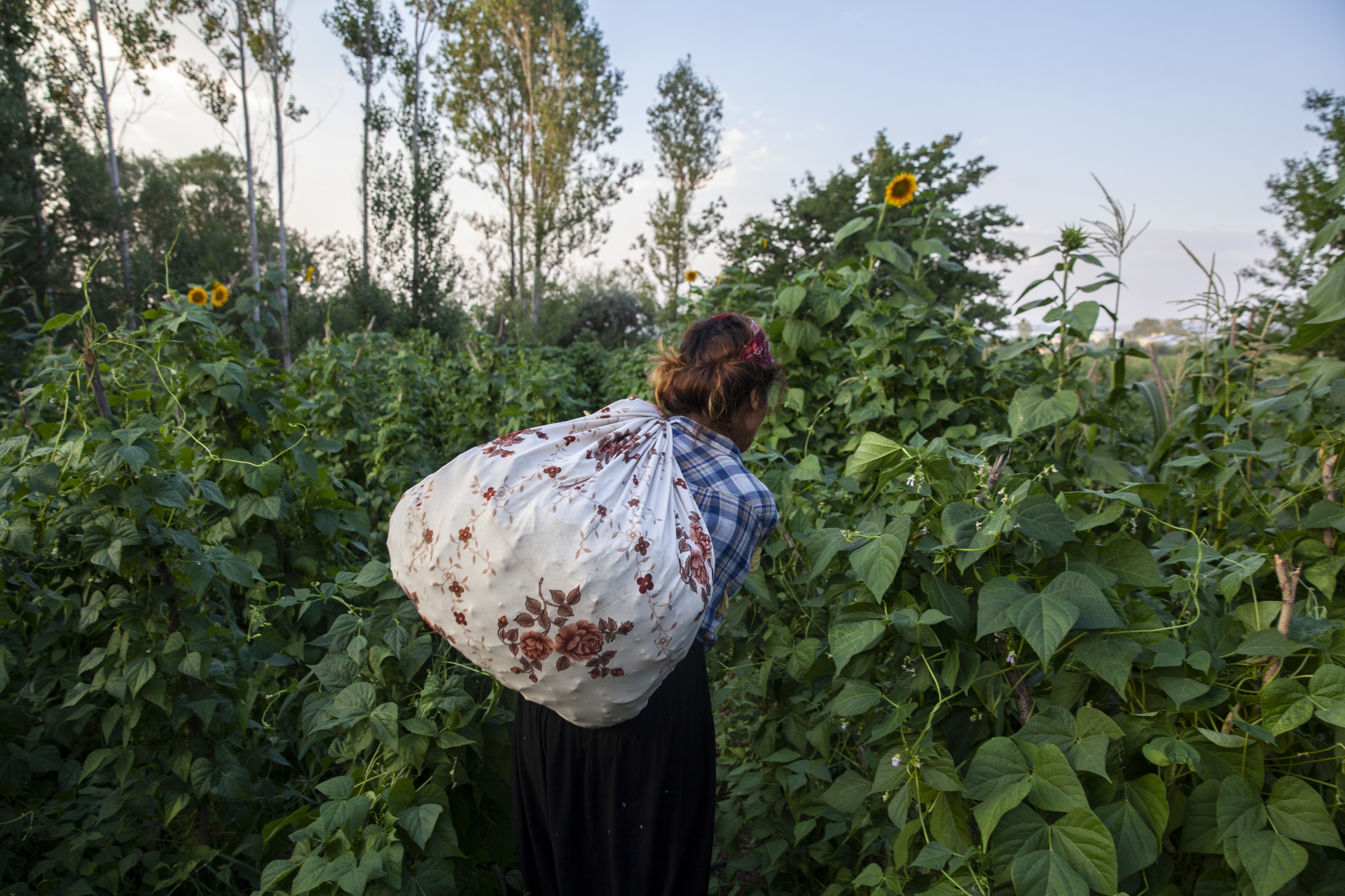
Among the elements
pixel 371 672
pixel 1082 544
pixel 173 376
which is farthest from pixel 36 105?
pixel 1082 544

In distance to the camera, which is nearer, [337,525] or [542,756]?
[542,756]

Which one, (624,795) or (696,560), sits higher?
(696,560)

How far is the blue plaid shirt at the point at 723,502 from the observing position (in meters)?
1.21

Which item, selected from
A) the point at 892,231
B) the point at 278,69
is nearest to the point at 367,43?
the point at 278,69

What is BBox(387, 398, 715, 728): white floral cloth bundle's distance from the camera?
3.11 feet

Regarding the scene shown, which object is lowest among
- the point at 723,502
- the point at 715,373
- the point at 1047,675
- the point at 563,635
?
the point at 1047,675

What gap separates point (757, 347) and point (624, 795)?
83 centimetres

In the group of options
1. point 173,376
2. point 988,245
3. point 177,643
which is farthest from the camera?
point 988,245

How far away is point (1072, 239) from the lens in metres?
1.86

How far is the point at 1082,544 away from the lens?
3.43 ft

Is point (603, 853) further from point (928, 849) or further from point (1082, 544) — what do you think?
point (1082, 544)

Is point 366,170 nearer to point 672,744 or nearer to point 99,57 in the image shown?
point 99,57

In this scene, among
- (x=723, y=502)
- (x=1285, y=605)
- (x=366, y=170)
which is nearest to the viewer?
(x=1285, y=605)

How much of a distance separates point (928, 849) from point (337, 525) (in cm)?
161
